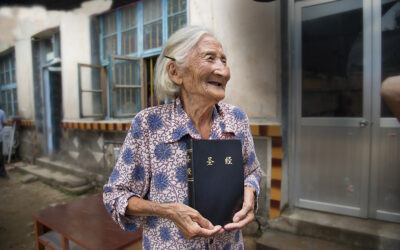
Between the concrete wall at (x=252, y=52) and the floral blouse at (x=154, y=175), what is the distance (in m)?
1.72

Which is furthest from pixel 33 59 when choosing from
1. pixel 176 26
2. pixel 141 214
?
pixel 141 214

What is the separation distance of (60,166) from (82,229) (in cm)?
440

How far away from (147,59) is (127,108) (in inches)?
32.0

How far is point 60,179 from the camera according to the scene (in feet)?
16.7

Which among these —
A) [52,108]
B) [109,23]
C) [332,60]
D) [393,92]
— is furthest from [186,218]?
[52,108]

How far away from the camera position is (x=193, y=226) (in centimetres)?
78

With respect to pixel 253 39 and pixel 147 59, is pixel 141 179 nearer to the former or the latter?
pixel 253 39

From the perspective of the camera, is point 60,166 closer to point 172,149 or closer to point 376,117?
point 172,149

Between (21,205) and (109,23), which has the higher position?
(109,23)

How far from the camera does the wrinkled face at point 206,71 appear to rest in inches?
38.5

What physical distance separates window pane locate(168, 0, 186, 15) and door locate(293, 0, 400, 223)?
4.83 feet

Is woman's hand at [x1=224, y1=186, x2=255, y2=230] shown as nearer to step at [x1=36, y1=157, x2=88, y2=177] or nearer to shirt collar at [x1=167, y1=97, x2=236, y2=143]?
shirt collar at [x1=167, y1=97, x2=236, y2=143]

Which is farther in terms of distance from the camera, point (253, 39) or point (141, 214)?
point (253, 39)

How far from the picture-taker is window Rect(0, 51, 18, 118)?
5654 millimetres
